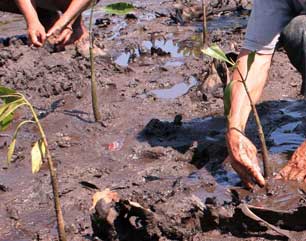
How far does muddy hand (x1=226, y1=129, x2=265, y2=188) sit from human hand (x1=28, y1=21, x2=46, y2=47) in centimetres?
251

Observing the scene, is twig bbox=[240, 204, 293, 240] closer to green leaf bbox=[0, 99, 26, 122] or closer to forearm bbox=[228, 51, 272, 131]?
forearm bbox=[228, 51, 272, 131]

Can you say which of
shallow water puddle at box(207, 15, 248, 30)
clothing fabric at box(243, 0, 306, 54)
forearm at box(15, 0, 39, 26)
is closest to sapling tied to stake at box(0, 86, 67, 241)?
clothing fabric at box(243, 0, 306, 54)

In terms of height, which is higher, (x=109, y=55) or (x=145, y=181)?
(x=145, y=181)

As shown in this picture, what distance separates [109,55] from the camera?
5648 millimetres

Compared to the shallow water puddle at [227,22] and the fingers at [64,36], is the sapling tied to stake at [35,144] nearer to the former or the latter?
the fingers at [64,36]

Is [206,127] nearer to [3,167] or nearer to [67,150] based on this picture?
[67,150]

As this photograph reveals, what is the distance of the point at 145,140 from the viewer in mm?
3877

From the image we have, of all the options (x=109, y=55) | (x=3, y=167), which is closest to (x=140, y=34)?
(x=109, y=55)

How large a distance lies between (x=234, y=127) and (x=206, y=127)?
2.86ft

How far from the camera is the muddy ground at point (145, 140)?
2.72 meters

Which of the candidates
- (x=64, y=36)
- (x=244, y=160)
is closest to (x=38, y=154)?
(x=244, y=160)

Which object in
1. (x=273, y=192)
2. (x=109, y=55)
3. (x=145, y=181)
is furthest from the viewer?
(x=109, y=55)

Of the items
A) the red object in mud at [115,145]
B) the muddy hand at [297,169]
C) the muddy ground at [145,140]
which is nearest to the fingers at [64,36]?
the muddy ground at [145,140]

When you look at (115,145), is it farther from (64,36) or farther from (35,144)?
(64,36)
